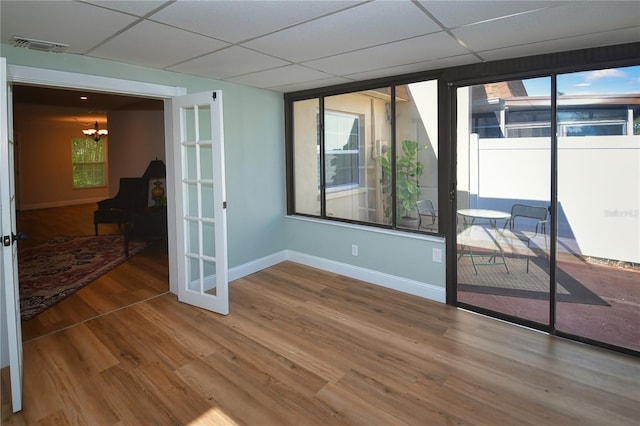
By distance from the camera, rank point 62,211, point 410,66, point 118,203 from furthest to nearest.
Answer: point 62,211, point 118,203, point 410,66

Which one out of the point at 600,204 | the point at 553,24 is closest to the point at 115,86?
the point at 553,24

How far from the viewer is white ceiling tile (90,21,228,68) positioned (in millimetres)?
2369

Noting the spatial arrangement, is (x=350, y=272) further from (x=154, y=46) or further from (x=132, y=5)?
(x=132, y=5)

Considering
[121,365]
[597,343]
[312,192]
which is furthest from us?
[312,192]

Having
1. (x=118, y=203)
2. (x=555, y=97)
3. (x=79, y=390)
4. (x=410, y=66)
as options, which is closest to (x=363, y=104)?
(x=410, y=66)

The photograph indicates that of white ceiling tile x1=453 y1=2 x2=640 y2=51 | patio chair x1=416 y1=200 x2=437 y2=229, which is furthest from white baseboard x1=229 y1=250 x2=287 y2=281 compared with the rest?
white ceiling tile x1=453 y1=2 x2=640 y2=51

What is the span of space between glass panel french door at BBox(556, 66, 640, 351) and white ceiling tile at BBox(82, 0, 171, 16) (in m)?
2.84

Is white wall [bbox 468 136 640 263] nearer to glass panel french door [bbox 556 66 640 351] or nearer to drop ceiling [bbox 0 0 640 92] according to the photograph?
glass panel french door [bbox 556 66 640 351]

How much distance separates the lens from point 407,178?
3873 mm

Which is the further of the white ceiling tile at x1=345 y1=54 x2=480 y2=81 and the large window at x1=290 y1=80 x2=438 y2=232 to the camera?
the large window at x1=290 y1=80 x2=438 y2=232

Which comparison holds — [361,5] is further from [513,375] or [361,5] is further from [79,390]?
[79,390]

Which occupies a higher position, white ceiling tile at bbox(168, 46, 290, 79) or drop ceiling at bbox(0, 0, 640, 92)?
white ceiling tile at bbox(168, 46, 290, 79)

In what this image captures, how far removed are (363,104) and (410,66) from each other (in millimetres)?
955

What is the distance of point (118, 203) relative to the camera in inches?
263
